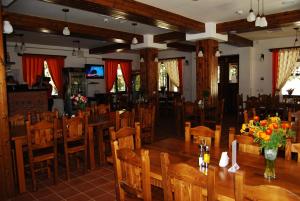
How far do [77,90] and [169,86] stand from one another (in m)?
4.39

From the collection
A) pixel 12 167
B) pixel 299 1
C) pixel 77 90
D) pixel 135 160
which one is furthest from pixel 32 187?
pixel 77 90

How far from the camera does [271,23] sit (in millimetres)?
5660

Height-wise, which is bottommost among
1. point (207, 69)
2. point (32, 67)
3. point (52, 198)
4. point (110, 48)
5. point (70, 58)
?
point (52, 198)

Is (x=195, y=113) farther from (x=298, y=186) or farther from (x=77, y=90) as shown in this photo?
(x=77, y=90)

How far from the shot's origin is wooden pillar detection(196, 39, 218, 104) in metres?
6.76

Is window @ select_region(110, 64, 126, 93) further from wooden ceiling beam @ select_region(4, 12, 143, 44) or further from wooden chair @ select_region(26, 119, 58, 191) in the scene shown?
wooden chair @ select_region(26, 119, 58, 191)

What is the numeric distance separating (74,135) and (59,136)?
221mm

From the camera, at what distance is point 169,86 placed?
11.9 m

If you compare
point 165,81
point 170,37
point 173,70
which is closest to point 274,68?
point 170,37

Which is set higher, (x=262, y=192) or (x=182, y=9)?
(x=182, y=9)

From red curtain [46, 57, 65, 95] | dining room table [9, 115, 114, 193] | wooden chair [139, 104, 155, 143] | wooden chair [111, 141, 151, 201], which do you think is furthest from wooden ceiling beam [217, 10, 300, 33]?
red curtain [46, 57, 65, 95]

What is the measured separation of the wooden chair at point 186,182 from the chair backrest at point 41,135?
2297mm

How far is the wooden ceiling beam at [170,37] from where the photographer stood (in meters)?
7.15

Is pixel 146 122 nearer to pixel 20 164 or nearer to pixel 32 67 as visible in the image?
pixel 20 164
